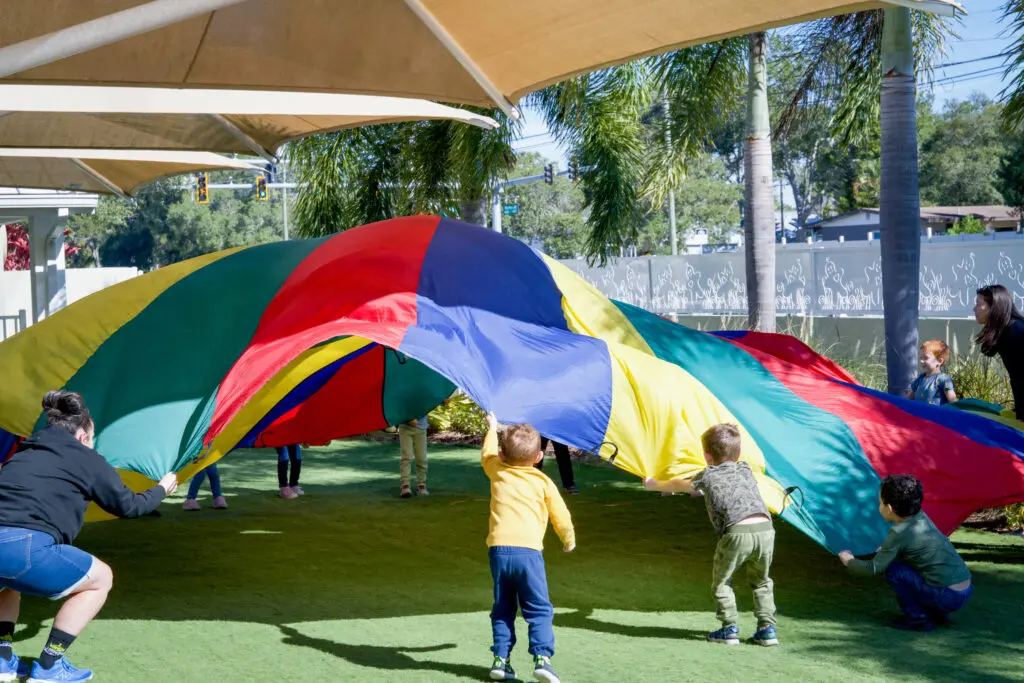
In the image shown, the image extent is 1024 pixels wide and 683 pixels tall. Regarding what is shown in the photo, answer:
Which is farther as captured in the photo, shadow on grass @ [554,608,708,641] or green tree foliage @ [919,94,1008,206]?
green tree foliage @ [919,94,1008,206]

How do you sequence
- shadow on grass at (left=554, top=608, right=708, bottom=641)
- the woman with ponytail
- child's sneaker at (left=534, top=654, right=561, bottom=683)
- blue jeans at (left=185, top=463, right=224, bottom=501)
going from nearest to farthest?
child's sneaker at (left=534, top=654, right=561, bottom=683) → shadow on grass at (left=554, top=608, right=708, bottom=641) → the woman with ponytail → blue jeans at (left=185, top=463, right=224, bottom=501)

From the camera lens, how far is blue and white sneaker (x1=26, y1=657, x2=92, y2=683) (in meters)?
5.10

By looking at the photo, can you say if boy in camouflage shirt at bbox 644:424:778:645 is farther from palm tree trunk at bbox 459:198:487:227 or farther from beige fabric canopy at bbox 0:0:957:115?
palm tree trunk at bbox 459:198:487:227

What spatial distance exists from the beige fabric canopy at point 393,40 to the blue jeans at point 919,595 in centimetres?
283

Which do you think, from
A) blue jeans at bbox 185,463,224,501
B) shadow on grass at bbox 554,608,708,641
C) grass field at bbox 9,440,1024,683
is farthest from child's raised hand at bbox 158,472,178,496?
blue jeans at bbox 185,463,224,501

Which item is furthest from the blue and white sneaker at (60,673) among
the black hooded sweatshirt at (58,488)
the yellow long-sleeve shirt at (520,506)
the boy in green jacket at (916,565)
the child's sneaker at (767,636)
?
the boy in green jacket at (916,565)

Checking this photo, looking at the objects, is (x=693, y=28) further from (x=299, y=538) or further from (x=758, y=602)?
(x=299, y=538)

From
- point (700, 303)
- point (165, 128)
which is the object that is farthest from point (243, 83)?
point (700, 303)

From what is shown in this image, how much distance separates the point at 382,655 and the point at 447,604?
102cm

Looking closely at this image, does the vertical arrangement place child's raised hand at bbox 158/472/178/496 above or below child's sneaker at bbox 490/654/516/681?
above

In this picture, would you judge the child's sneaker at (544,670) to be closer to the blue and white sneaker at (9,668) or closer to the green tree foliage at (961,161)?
the blue and white sneaker at (9,668)

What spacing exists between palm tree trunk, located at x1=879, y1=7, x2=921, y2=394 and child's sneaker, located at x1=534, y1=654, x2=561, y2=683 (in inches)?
218

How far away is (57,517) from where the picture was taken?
5086 mm

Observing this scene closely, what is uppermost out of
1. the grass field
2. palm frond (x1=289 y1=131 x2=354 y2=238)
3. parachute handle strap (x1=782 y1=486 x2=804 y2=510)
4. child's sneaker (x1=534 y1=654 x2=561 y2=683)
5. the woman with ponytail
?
palm frond (x1=289 y1=131 x2=354 y2=238)
